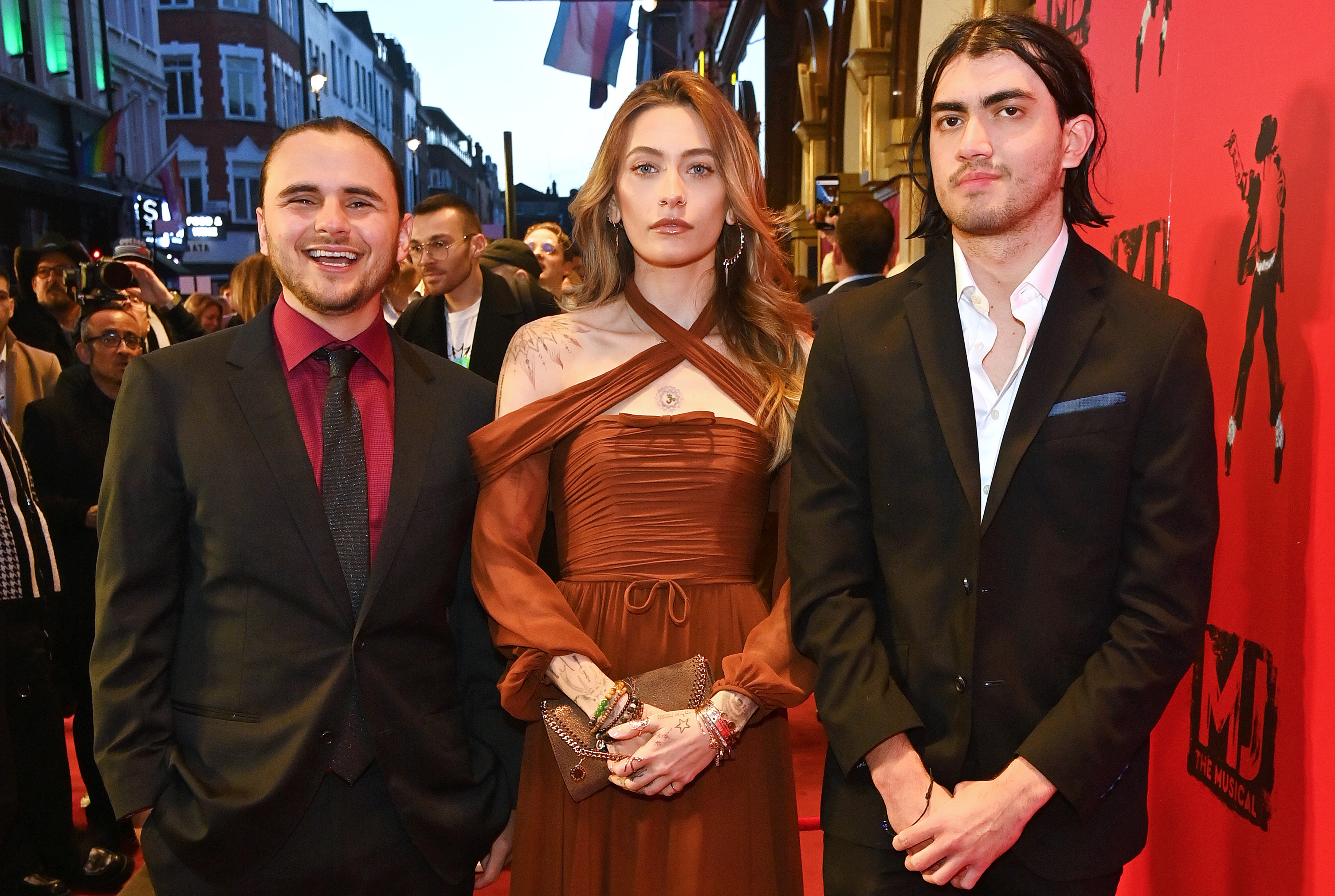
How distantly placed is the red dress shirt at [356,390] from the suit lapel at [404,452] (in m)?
0.02

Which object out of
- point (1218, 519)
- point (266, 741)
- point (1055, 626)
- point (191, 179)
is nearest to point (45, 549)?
point (266, 741)

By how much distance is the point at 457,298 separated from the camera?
466cm

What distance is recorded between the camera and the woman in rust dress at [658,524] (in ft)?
6.47

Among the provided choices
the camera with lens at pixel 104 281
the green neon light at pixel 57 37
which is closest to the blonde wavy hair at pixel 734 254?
the camera with lens at pixel 104 281

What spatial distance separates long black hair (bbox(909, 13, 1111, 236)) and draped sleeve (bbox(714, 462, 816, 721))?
71 centimetres

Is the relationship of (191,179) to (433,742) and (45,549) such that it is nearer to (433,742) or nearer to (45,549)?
(45,549)

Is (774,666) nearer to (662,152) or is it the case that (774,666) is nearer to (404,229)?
(662,152)

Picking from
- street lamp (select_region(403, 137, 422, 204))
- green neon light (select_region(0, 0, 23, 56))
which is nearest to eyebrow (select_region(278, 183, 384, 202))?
green neon light (select_region(0, 0, 23, 56))

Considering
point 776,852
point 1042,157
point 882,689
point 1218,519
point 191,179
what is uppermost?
point 191,179

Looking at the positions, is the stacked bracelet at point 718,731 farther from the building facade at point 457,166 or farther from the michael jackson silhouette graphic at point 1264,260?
the building facade at point 457,166

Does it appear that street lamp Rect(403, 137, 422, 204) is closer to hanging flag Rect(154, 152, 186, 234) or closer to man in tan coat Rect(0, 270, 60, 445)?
hanging flag Rect(154, 152, 186, 234)

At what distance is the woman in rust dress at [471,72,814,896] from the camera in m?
1.97

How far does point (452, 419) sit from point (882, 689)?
926mm

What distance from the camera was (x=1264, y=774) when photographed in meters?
1.86
